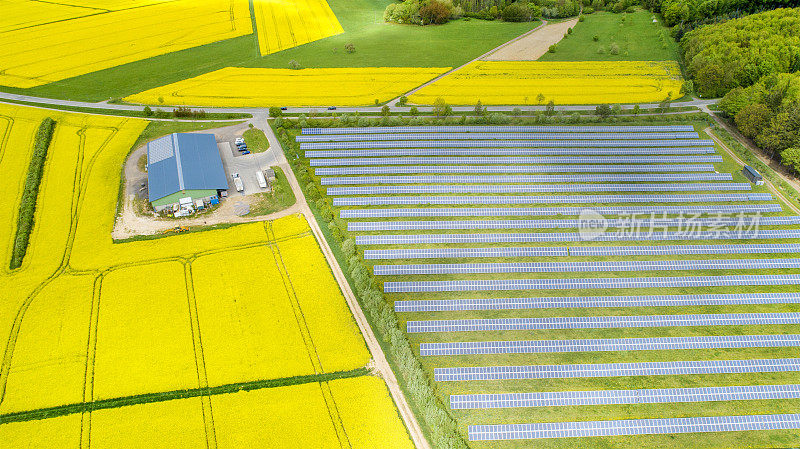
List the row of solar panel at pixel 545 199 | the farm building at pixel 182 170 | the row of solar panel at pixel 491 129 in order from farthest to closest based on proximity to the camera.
Result: the row of solar panel at pixel 491 129, the row of solar panel at pixel 545 199, the farm building at pixel 182 170

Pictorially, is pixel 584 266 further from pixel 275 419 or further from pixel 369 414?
A: pixel 275 419

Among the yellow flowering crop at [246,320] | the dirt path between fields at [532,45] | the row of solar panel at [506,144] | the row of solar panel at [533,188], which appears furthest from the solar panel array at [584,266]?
the dirt path between fields at [532,45]

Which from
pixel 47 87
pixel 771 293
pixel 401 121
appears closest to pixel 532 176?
pixel 401 121

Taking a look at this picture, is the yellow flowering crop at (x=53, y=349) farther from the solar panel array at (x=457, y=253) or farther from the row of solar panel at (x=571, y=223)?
the row of solar panel at (x=571, y=223)

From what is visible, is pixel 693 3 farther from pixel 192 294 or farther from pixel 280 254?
pixel 192 294

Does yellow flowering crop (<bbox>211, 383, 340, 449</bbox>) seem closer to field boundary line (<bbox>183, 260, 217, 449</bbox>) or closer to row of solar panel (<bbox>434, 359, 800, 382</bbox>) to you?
field boundary line (<bbox>183, 260, 217, 449</bbox>)

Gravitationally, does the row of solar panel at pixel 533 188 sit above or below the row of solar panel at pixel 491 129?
below

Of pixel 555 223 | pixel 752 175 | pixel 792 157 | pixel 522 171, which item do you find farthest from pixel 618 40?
pixel 555 223
